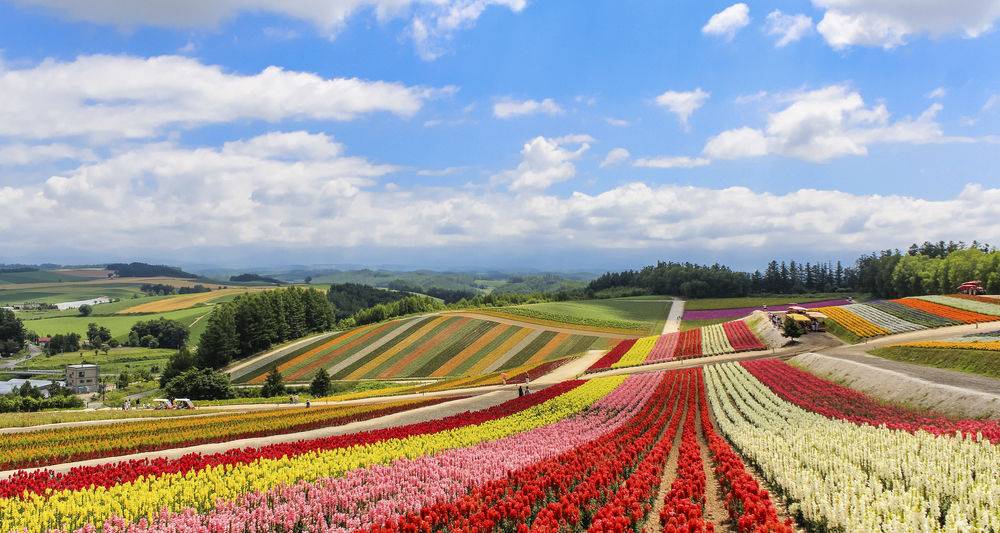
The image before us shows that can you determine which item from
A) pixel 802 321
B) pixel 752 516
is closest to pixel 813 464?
pixel 752 516

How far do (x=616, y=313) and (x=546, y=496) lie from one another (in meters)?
97.2

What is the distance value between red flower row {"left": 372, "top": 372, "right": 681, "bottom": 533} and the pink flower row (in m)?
0.83

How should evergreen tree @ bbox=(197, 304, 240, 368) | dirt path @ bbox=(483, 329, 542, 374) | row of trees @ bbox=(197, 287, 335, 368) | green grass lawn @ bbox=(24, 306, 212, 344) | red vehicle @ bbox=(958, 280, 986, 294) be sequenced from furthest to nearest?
green grass lawn @ bbox=(24, 306, 212, 344) < row of trees @ bbox=(197, 287, 335, 368) < evergreen tree @ bbox=(197, 304, 240, 368) < dirt path @ bbox=(483, 329, 542, 374) < red vehicle @ bbox=(958, 280, 986, 294)

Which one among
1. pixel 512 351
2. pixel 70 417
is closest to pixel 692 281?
pixel 512 351

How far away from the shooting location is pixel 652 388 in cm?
3531

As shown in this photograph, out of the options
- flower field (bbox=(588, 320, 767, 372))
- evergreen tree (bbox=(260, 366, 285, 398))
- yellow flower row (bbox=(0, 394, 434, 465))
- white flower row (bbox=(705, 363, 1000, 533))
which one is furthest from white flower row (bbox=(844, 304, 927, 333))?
evergreen tree (bbox=(260, 366, 285, 398))

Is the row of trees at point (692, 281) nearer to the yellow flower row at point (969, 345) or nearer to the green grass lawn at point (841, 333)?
the green grass lawn at point (841, 333)

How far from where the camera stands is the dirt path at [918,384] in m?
23.1

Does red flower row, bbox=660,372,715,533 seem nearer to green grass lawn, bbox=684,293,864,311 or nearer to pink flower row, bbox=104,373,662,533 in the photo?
pink flower row, bbox=104,373,662,533

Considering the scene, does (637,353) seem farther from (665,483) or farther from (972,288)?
(665,483)

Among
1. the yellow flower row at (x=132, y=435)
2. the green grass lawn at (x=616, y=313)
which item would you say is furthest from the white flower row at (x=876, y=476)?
the green grass lawn at (x=616, y=313)

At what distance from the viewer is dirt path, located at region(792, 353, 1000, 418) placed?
2314 cm

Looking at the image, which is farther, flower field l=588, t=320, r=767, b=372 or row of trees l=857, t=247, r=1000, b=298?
row of trees l=857, t=247, r=1000, b=298

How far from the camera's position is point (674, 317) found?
10531 centimetres
